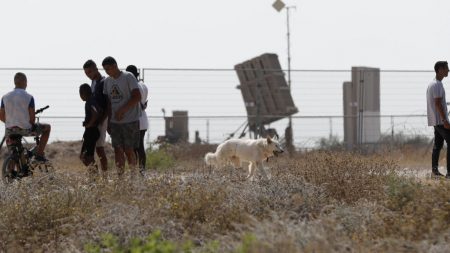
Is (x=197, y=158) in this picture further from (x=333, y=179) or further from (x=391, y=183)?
(x=391, y=183)

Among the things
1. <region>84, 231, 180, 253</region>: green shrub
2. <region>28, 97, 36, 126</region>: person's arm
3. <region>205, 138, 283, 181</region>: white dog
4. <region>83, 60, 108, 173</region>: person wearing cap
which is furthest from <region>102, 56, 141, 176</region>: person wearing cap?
<region>205, 138, 283, 181</region>: white dog

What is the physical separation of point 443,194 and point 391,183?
870 millimetres

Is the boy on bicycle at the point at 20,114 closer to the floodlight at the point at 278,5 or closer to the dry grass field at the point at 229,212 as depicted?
the dry grass field at the point at 229,212

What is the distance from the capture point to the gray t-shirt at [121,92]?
12.9 metres

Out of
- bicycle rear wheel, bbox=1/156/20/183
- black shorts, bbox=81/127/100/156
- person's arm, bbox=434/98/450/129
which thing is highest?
person's arm, bbox=434/98/450/129

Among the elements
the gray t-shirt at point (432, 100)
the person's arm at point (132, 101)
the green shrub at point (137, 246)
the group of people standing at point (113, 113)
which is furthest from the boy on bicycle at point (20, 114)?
the green shrub at point (137, 246)

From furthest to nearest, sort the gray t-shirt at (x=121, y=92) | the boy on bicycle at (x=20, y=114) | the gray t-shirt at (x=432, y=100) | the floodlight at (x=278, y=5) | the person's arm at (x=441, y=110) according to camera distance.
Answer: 1. the floodlight at (x=278, y=5)
2. the gray t-shirt at (x=432, y=100)
3. the person's arm at (x=441, y=110)
4. the boy on bicycle at (x=20, y=114)
5. the gray t-shirt at (x=121, y=92)

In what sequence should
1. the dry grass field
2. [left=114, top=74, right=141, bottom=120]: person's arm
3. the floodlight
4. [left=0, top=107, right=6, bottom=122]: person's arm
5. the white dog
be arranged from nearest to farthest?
1. the dry grass field
2. [left=114, top=74, right=141, bottom=120]: person's arm
3. [left=0, top=107, right=6, bottom=122]: person's arm
4. the white dog
5. the floodlight

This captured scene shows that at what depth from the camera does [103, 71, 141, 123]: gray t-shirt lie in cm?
1287

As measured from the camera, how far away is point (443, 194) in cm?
924

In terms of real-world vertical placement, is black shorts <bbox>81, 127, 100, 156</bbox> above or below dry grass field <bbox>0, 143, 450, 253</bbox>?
above

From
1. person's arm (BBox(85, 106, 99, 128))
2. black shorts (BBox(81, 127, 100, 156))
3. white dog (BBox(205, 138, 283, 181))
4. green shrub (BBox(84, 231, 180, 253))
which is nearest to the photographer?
green shrub (BBox(84, 231, 180, 253))

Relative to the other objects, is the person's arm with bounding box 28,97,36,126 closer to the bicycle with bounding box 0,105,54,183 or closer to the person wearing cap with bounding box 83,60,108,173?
the bicycle with bounding box 0,105,54,183

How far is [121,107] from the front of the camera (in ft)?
42.1
